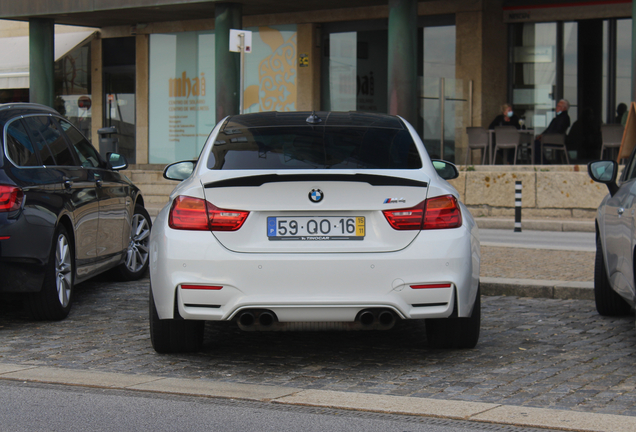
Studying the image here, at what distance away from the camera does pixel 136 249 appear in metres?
8.96

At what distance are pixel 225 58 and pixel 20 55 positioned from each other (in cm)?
905

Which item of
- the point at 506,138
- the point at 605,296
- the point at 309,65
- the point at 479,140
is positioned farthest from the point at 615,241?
the point at 309,65

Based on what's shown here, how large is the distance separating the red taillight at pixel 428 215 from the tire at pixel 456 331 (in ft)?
2.17

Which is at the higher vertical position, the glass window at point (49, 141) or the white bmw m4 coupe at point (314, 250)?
the glass window at point (49, 141)

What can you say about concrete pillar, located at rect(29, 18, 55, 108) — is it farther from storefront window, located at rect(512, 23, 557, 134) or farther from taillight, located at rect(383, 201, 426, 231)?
taillight, located at rect(383, 201, 426, 231)

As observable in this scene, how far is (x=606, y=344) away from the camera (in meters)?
5.99

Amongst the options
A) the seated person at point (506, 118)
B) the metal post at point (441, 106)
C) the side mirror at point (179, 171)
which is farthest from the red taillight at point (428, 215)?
the seated person at point (506, 118)

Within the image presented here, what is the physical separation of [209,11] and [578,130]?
33.7ft

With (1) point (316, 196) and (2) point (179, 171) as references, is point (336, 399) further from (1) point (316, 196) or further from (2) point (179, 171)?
(2) point (179, 171)

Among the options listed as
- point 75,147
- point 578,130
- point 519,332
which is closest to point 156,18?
point 578,130

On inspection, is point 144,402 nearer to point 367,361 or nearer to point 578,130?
point 367,361

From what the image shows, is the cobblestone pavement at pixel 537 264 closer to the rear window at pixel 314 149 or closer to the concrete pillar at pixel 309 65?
the rear window at pixel 314 149

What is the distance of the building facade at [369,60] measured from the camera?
73.2 feet

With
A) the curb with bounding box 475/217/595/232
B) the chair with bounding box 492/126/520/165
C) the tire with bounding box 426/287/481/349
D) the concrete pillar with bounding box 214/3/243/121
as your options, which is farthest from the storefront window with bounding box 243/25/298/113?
the tire with bounding box 426/287/481/349
